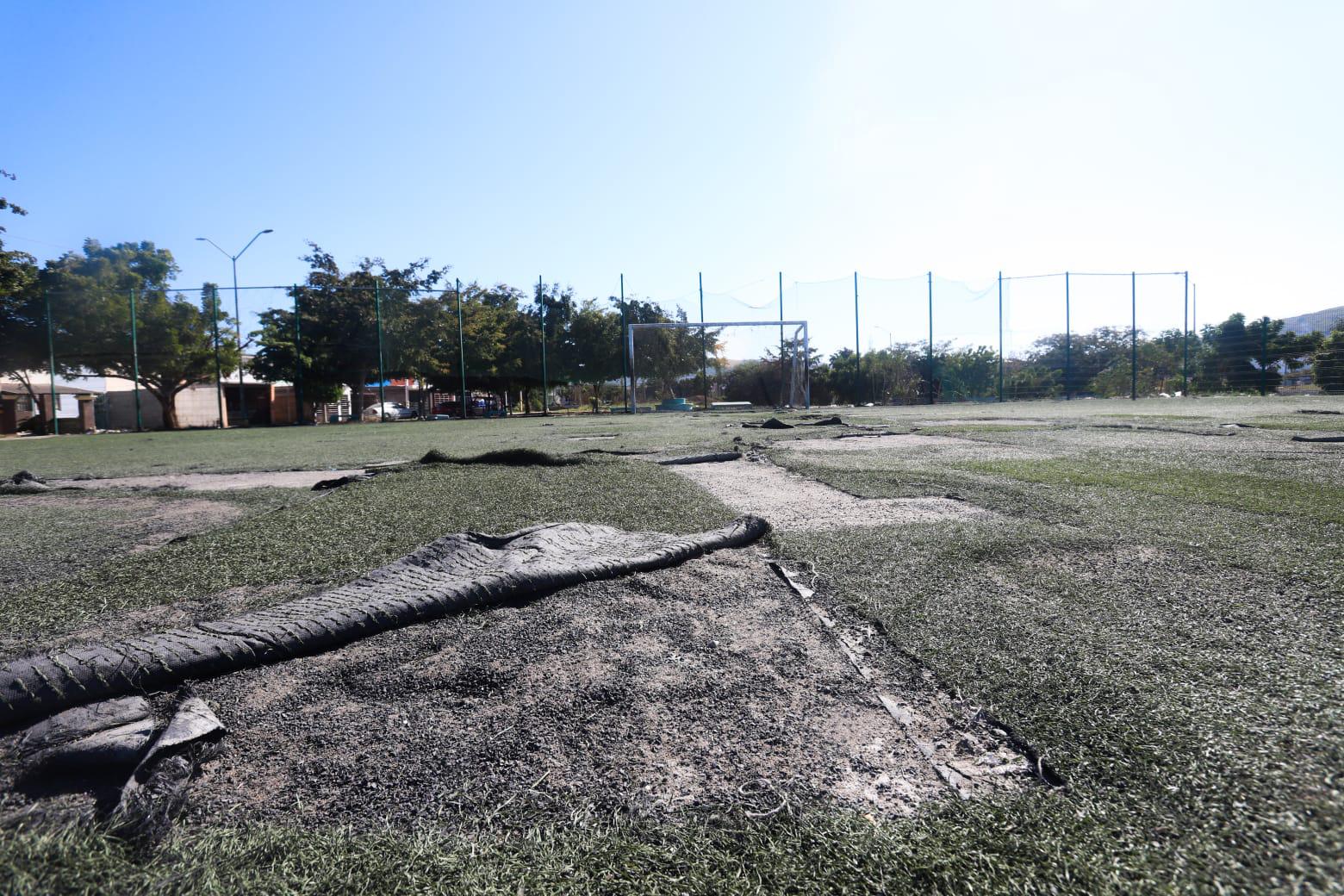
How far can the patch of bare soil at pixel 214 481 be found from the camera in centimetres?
537

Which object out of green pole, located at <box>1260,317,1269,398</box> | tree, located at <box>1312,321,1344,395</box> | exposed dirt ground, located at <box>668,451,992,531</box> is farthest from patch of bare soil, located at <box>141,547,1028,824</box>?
green pole, located at <box>1260,317,1269,398</box>

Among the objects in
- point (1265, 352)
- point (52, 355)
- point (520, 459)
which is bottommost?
point (520, 459)

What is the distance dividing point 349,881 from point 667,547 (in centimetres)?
165

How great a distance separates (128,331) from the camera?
22438 mm

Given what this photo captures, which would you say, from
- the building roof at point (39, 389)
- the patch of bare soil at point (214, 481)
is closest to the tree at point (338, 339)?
the building roof at point (39, 389)

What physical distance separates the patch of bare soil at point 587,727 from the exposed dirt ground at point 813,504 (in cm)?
134

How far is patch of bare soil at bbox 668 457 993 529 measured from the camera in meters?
3.16

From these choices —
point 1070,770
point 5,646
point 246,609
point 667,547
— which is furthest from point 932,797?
point 5,646

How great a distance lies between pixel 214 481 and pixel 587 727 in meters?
5.70

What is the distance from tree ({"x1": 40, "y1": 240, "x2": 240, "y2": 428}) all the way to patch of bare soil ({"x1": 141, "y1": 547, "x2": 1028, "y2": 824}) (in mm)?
24442

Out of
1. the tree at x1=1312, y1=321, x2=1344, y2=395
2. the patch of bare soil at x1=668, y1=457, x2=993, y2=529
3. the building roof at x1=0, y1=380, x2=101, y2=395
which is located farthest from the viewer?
the building roof at x1=0, y1=380, x2=101, y2=395

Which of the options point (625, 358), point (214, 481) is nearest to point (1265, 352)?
point (625, 358)

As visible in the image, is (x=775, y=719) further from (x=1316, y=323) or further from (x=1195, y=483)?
(x=1316, y=323)

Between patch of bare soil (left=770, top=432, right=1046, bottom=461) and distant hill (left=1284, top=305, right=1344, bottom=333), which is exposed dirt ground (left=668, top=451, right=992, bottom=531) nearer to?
patch of bare soil (left=770, top=432, right=1046, bottom=461)
